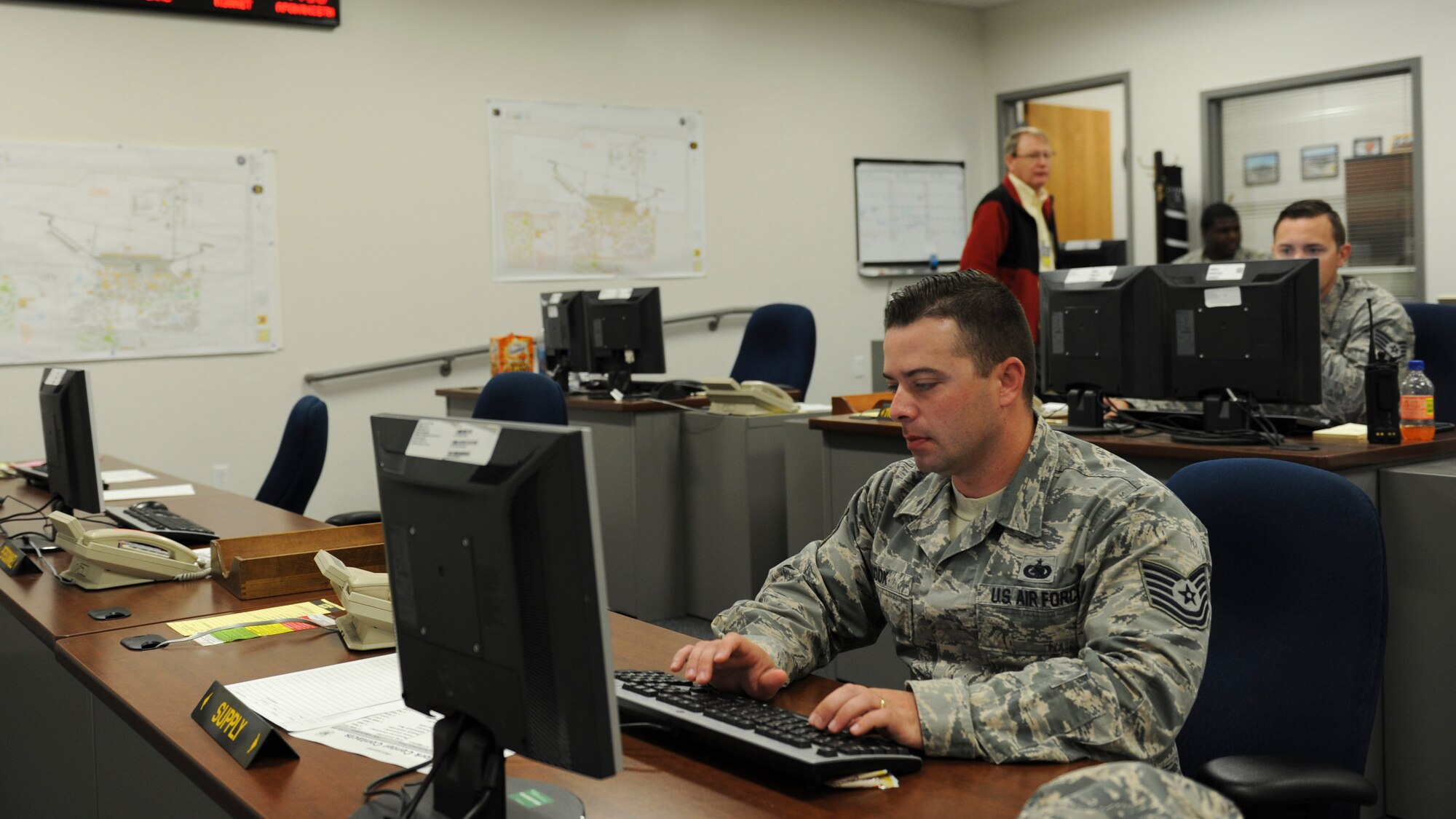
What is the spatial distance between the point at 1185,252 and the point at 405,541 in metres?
6.05

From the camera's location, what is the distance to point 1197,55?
6547 mm

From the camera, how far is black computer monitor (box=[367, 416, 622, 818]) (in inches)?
39.4

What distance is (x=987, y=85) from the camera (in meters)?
7.75

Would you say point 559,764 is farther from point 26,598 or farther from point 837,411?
point 837,411

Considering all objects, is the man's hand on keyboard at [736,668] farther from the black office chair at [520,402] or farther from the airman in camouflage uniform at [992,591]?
the black office chair at [520,402]

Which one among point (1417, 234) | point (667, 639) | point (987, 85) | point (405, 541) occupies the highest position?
point (987, 85)

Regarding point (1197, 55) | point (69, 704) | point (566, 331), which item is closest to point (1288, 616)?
point (69, 704)

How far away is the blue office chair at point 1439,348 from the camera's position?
10.8ft

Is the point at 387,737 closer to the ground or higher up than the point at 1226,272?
closer to the ground

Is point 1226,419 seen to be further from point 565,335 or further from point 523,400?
point 565,335

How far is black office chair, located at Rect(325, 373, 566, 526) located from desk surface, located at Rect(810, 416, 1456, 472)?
1.41 metres

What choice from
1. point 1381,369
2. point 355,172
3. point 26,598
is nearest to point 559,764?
point 26,598

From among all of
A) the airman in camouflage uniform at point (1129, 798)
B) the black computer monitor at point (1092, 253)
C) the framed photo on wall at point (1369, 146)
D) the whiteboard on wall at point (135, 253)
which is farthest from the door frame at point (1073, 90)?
the airman in camouflage uniform at point (1129, 798)

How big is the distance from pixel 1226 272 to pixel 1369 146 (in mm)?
3717
